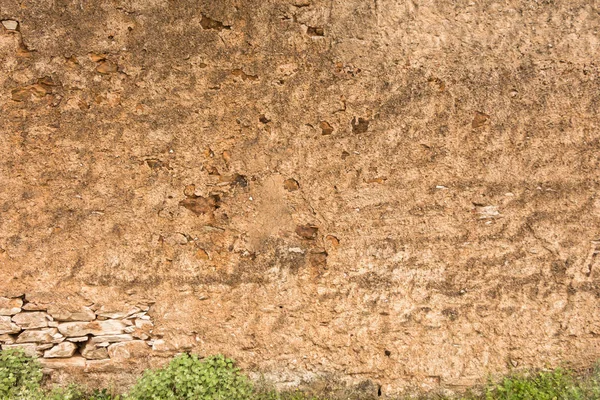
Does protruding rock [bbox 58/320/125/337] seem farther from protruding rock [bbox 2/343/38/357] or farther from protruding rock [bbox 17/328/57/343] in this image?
protruding rock [bbox 2/343/38/357]

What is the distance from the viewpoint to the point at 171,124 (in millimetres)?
3080

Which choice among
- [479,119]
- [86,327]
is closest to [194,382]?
[86,327]

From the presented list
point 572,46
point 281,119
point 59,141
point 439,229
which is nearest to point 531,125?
point 572,46

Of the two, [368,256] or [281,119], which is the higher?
[281,119]

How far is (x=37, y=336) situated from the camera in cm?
316

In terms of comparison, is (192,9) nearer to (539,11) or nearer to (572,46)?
(539,11)

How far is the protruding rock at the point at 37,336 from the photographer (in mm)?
3150

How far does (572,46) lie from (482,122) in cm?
62

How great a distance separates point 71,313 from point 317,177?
155 cm

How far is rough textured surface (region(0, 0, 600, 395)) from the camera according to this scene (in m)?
3.03

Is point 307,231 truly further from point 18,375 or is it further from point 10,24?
point 10,24

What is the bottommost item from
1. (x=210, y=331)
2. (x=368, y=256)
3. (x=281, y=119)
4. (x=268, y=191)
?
(x=210, y=331)

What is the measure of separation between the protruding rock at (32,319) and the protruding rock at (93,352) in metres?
0.26

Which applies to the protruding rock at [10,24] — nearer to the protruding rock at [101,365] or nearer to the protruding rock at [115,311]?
the protruding rock at [115,311]
